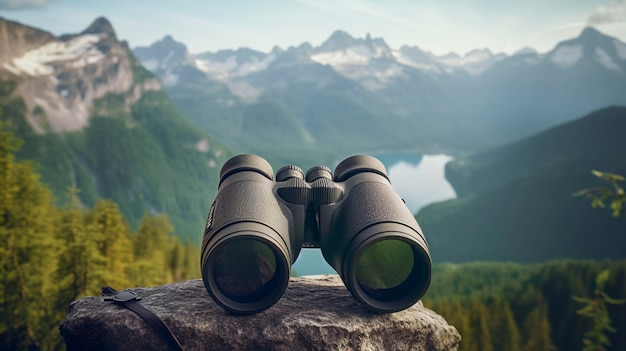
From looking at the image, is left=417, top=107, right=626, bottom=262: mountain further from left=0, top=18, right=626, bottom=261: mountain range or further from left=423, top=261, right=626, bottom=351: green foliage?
left=423, top=261, right=626, bottom=351: green foliage

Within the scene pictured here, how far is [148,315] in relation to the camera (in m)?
3.64

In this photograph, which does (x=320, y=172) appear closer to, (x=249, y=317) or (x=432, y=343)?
(x=249, y=317)

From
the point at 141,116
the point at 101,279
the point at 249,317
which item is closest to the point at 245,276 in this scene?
the point at 249,317

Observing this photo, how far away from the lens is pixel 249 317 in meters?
3.72

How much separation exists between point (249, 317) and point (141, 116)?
6764 inches

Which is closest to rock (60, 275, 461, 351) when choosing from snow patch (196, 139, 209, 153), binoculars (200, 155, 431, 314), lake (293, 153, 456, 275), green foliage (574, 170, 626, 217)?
binoculars (200, 155, 431, 314)

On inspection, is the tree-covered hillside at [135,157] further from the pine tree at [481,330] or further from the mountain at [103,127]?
the pine tree at [481,330]

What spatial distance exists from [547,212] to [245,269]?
390ft

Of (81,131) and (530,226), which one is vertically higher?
(81,131)

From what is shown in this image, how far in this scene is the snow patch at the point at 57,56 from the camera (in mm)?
129000

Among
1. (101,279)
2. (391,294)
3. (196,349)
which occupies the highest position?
(391,294)

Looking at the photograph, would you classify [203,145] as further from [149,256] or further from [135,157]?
[149,256]

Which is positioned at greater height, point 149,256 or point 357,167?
point 357,167

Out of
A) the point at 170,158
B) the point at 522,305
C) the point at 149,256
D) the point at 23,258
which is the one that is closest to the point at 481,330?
the point at 522,305
